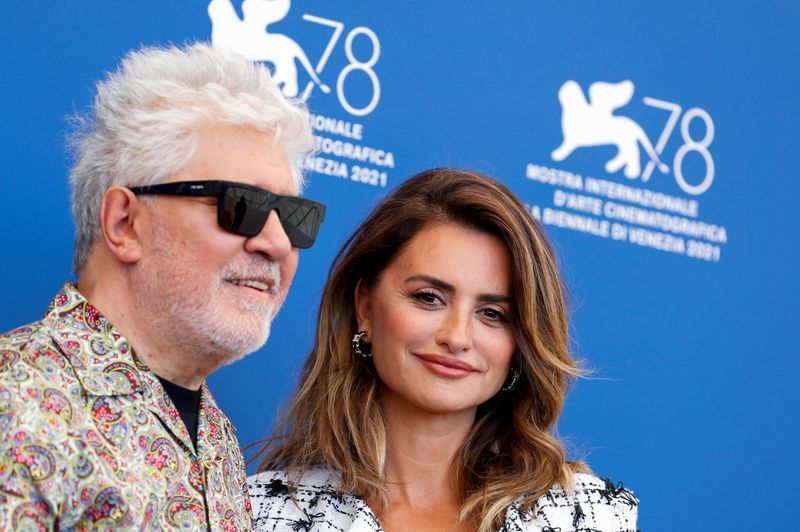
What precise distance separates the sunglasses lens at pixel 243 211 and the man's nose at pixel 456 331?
62 centimetres

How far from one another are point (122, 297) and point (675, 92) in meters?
2.08

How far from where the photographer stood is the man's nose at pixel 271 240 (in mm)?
1739

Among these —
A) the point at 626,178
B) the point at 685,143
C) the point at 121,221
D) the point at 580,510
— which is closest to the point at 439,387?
the point at 580,510

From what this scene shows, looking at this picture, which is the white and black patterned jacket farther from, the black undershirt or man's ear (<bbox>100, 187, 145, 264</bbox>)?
man's ear (<bbox>100, 187, 145, 264</bbox>)

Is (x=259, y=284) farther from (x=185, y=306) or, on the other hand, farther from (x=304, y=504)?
(x=304, y=504)

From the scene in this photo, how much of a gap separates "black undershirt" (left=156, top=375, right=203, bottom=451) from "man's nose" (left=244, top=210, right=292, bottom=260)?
246mm

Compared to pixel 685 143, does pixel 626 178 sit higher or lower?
lower

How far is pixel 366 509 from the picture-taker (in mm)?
2271

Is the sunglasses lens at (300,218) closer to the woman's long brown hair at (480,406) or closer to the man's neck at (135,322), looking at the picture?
the man's neck at (135,322)

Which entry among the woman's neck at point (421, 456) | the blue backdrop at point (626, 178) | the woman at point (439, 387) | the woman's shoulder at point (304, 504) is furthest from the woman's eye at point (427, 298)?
the blue backdrop at point (626, 178)

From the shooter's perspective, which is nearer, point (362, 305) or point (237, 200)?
point (237, 200)

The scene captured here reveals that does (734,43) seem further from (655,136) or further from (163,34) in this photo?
(163,34)

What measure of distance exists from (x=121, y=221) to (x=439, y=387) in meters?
0.82

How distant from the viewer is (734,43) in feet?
11.0
